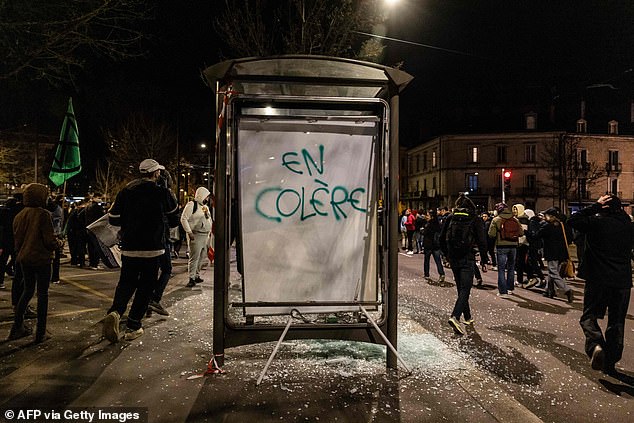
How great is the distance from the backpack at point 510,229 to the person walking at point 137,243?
269 inches

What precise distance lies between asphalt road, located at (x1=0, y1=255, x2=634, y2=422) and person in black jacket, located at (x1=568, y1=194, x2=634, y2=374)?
31 centimetres

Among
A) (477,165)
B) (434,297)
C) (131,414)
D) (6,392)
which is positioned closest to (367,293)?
(131,414)

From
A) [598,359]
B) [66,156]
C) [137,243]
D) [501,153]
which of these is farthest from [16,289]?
[501,153]

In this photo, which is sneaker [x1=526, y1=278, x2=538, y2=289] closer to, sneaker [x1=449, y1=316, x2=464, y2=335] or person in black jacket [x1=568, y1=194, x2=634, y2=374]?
sneaker [x1=449, y1=316, x2=464, y2=335]

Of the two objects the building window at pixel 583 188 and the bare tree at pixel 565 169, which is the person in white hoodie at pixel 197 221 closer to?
the bare tree at pixel 565 169

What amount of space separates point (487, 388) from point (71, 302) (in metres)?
6.70

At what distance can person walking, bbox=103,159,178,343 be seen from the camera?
576cm

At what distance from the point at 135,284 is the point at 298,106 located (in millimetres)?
2884

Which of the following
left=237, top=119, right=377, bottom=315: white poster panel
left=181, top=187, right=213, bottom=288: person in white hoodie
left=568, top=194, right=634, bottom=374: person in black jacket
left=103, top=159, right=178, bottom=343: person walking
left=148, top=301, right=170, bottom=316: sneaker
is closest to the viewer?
left=237, top=119, right=377, bottom=315: white poster panel

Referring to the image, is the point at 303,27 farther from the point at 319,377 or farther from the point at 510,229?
the point at 319,377

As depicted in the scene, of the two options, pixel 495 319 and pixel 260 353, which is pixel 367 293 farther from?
pixel 495 319

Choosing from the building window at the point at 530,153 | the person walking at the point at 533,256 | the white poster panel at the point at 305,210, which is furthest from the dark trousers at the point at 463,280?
the building window at the point at 530,153

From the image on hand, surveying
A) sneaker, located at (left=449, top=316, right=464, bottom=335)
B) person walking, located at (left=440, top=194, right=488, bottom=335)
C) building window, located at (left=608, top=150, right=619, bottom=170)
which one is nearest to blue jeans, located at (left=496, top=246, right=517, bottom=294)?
person walking, located at (left=440, top=194, right=488, bottom=335)

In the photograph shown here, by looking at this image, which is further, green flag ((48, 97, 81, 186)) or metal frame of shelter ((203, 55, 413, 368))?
green flag ((48, 97, 81, 186))
